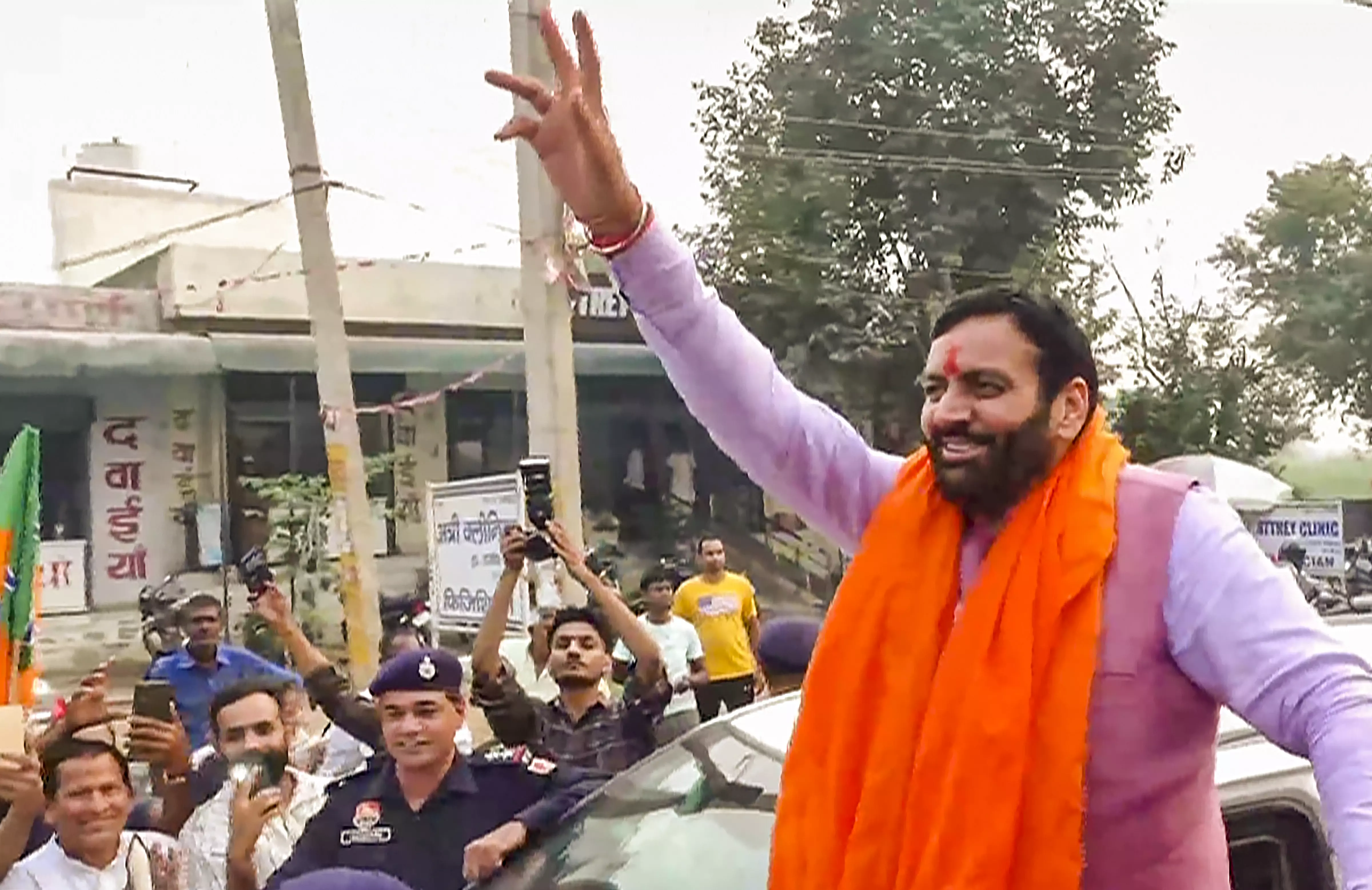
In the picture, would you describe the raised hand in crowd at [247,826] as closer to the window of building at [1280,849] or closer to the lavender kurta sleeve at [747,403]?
the lavender kurta sleeve at [747,403]

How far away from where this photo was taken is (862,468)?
1854mm

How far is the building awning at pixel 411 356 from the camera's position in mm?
12992

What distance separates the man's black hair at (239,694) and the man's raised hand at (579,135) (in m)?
2.54

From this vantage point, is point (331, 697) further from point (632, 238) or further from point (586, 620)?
point (632, 238)

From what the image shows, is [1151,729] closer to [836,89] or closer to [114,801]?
[114,801]

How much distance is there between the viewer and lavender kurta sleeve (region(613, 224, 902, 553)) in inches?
66.5

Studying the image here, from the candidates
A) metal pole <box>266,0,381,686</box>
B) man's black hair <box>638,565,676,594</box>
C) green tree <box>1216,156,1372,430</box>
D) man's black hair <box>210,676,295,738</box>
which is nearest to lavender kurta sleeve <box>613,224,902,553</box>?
man's black hair <box>210,676,295,738</box>

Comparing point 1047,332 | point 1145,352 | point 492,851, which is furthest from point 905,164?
point 1047,332

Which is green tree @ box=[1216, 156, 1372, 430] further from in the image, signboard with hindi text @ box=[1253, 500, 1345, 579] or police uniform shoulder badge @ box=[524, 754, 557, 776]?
police uniform shoulder badge @ box=[524, 754, 557, 776]

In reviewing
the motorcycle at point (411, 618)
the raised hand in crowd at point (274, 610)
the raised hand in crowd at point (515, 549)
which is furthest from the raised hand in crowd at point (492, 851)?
the motorcycle at point (411, 618)

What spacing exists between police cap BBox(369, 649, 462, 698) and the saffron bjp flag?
1.98 metres

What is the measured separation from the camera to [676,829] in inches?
96.6

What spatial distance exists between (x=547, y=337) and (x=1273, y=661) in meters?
7.18

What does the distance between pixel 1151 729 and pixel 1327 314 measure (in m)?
17.3
